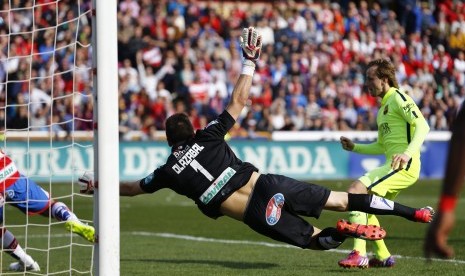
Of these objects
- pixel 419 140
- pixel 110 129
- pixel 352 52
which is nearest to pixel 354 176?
pixel 352 52

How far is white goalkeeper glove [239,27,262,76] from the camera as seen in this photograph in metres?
8.43

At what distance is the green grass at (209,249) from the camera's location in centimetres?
1005

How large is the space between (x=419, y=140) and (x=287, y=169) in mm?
16082

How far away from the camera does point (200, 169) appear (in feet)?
27.7

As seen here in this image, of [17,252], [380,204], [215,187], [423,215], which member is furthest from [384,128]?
[17,252]

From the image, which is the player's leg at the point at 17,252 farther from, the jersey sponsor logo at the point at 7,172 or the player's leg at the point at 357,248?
the player's leg at the point at 357,248

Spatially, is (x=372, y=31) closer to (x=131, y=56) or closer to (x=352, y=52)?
(x=352, y=52)

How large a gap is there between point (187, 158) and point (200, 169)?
0.50 feet

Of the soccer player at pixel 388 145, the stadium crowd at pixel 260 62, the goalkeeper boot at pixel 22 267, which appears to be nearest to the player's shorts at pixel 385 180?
the soccer player at pixel 388 145

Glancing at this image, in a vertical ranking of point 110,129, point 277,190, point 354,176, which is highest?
point 110,129

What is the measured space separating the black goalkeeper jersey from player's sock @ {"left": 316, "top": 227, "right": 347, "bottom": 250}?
87 cm

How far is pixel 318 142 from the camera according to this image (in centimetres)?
2620

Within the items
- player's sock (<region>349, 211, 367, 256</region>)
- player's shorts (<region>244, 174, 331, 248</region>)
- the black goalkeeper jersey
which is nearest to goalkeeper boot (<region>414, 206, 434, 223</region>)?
player's shorts (<region>244, 174, 331, 248</region>)

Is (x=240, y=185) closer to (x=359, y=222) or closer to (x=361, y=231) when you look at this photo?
(x=361, y=231)
